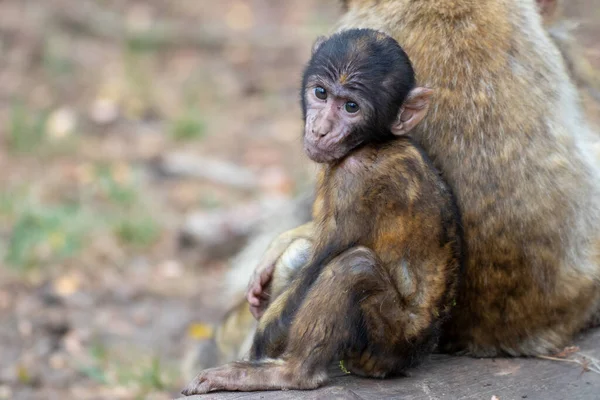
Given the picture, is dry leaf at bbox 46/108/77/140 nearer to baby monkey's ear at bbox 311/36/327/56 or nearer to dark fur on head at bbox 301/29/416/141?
baby monkey's ear at bbox 311/36/327/56

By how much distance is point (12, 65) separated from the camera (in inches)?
422

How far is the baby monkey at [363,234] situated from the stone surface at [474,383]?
90 mm

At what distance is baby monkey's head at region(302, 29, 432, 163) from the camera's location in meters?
3.52

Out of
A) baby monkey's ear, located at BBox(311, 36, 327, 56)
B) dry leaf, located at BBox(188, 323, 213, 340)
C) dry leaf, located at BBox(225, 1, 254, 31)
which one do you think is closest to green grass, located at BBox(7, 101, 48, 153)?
dry leaf, located at BBox(188, 323, 213, 340)

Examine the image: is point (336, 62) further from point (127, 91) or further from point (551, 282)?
point (127, 91)

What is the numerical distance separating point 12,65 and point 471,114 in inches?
314

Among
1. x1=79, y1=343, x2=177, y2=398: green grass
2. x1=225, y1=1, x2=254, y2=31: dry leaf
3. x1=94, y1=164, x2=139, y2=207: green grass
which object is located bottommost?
x1=79, y1=343, x2=177, y2=398: green grass

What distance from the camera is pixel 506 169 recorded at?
12.7 feet

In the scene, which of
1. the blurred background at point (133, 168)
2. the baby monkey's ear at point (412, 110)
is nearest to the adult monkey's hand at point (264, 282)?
the baby monkey's ear at point (412, 110)

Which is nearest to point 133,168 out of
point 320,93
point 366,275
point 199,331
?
point 199,331

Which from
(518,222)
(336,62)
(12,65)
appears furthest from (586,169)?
(12,65)

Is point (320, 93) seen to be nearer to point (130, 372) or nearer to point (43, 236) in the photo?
point (130, 372)

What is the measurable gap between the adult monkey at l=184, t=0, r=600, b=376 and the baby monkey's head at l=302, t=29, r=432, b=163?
38cm

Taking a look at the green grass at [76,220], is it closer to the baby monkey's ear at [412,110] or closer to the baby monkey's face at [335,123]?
the baby monkey's face at [335,123]
